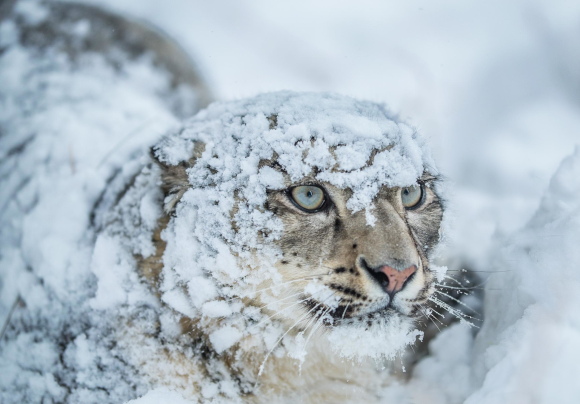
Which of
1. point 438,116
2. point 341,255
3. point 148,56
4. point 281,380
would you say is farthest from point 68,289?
point 438,116

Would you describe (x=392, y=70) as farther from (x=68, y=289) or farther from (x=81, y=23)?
(x=68, y=289)

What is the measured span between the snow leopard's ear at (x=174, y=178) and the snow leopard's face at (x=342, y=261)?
35cm

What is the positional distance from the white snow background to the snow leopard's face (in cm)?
35

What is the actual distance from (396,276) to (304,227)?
35 centimetres

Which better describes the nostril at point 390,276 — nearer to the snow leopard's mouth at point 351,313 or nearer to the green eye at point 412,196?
the snow leopard's mouth at point 351,313

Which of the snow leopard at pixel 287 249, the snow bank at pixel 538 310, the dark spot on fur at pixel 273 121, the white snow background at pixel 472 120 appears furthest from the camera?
the dark spot on fur at pixel 273 121

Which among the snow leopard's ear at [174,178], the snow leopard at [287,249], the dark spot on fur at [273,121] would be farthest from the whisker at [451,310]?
the snow leopard's ear at [174,178]

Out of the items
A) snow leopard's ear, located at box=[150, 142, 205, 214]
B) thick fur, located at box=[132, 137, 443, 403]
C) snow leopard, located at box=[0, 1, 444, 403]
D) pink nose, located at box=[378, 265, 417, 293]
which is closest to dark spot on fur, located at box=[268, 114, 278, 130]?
snow leopard, located at box=[0, 1, 444, 403]

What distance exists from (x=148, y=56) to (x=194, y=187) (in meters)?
2.11

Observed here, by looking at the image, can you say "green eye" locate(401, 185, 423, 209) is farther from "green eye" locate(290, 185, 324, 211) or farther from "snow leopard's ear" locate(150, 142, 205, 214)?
"snow leopard's ear" locate(150, 142, 205, 214)

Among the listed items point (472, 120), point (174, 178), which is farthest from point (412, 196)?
point (472, 120)

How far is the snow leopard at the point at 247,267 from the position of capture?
179cm

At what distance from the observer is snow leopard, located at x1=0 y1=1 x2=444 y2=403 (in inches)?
70.3

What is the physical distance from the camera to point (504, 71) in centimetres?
343
